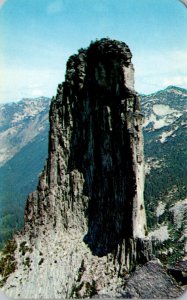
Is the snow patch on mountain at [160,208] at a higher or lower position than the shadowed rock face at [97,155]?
higher

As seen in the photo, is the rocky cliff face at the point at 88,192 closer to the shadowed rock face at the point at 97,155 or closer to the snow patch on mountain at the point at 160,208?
the shadowed rock face at the point at 97,155

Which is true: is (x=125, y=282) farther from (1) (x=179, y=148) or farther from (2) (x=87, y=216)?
(1) (x=179, y=148)

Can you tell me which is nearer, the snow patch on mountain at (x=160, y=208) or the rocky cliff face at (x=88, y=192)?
the rocky cliff face at (x=88, y=192)

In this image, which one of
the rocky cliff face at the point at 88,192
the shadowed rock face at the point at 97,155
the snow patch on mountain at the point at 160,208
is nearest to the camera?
the rocky cliff face at the point at 88,192

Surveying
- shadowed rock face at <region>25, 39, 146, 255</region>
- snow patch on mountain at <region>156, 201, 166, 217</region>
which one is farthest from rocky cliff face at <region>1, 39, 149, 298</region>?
snow patch on mountain at <region>156, 201, 166, 217</region>

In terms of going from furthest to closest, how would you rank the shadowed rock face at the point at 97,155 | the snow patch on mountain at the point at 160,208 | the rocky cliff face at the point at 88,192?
the snow patch on mountain at the point at 160,208, the shadowed rock face at the point at 97,155, the rocky cliff face at the point at 88,192

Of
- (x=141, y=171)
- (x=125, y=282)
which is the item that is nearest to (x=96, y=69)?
(x=141, y=171)

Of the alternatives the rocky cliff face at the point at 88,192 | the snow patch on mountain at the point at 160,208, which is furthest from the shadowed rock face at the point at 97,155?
the snow patch on mountain at the point at 160,208

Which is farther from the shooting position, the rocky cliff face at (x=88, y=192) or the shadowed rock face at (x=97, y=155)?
the shadowed rock face at (x=97, y=155)
